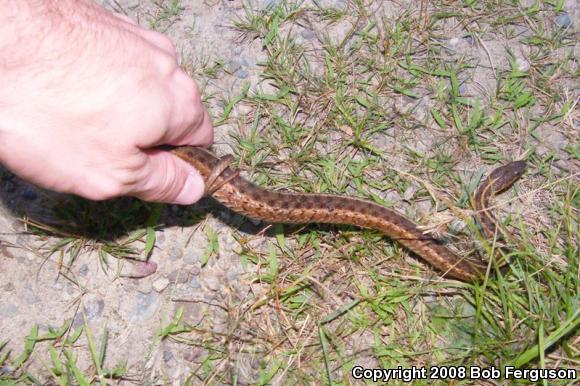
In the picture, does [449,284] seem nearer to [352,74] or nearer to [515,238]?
[515,238]

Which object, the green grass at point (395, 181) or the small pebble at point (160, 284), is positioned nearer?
the green grass at point (395, 181)

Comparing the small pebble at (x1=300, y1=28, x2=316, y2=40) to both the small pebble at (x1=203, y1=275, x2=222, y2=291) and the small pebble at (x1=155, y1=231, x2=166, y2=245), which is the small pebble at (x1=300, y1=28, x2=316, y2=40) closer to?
the small pebble at (x1=155, y1=231, x2=166, y2=245)

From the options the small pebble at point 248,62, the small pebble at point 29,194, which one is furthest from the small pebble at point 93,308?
the small pebble at point 248,62

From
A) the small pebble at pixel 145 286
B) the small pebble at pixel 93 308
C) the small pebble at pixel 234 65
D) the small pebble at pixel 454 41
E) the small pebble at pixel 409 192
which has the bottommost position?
the small pebble at pixel 93 308

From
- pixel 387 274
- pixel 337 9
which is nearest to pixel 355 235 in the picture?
pixel 387 274

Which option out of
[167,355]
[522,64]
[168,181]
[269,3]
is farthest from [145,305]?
[522,64]

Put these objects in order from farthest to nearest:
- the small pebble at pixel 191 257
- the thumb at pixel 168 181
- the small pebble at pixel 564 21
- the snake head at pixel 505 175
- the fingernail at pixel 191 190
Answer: the small pebble at pixel 564 21 → the snake head at pixel 505 175 → the small pebble at pixel 191 257 → the fingernail at pixel 191 190 → the thumb at pixel 168 181

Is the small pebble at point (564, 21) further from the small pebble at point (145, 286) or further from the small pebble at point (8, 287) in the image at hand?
the small pebble at point (8, 287)

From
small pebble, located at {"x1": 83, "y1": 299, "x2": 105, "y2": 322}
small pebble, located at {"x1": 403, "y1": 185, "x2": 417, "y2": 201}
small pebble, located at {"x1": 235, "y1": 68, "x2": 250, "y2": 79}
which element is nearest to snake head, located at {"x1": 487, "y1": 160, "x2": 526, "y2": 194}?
small pebble, located at {"x1": 403, "y1": 185, "x2": 417, "y2": 201}
